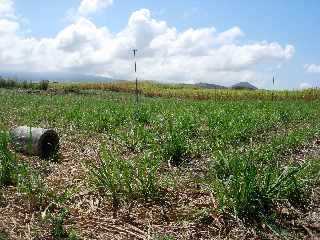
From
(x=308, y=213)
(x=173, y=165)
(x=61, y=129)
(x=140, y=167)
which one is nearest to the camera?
(x=308, y=213)

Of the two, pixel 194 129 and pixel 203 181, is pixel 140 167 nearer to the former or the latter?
pixel 203 181

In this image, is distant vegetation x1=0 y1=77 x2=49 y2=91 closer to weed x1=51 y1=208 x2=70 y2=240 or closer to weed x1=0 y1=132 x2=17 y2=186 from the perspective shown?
weed x1=0 y1=132 x2=17 y2=186

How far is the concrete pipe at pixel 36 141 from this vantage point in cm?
795

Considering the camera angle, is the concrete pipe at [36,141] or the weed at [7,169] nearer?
the weed at [7,169]

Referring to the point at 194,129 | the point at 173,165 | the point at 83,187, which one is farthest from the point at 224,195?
the point at 194,129

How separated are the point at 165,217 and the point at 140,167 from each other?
3.05ft

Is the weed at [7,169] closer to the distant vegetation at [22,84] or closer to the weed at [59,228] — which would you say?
the weed at [59,228]

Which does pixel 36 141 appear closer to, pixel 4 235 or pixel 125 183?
pixel 125 183

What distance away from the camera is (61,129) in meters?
11.6

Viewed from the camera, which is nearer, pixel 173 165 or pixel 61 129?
pixel 173 165

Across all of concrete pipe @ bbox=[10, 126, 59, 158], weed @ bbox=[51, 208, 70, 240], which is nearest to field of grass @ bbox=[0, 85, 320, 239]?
weed @ bbox=[51, 208, 70, 240]

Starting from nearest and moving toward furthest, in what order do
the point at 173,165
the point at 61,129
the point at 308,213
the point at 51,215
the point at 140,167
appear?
the point at 51,215
the point at 308,213
the point at 140,167
the point at 173,165
the point at 61,129

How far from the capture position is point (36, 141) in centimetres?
793

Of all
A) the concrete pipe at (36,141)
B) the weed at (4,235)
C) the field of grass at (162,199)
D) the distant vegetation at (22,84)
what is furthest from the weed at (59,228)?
A: the distant vegetation at (22,84)
